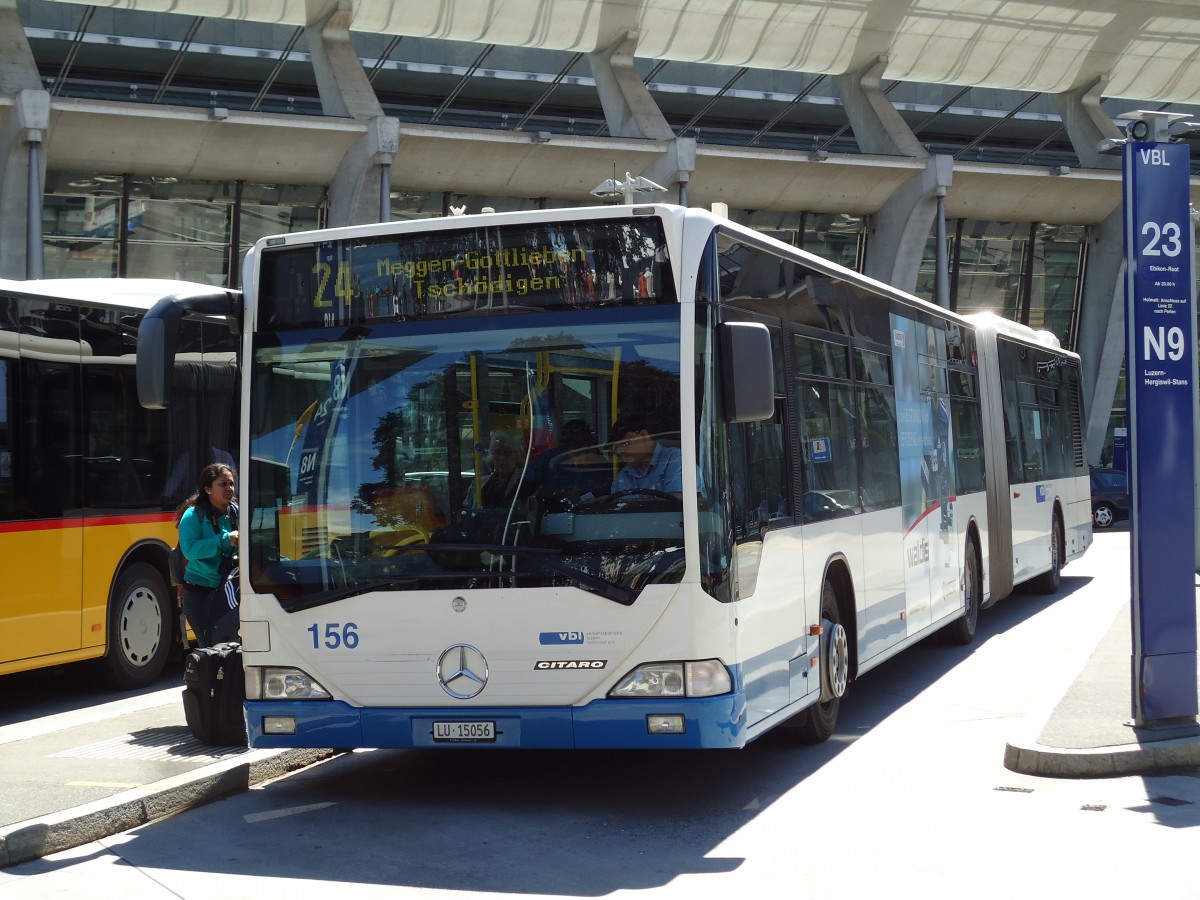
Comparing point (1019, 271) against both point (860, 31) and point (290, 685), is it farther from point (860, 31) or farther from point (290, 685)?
point (290, 685)

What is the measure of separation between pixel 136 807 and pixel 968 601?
8435 millimetres

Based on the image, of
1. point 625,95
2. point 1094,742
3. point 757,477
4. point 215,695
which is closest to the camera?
point 757,477

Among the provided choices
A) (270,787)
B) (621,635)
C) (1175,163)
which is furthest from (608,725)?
(1175,163)

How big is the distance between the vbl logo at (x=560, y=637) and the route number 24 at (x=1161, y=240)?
405 cm

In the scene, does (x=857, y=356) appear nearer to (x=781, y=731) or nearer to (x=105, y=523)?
(x=781, y=731)

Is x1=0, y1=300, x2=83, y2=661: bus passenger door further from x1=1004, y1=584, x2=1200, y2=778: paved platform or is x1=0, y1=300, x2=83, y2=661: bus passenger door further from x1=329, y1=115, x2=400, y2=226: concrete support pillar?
x1=329, y1=115, x2=400, y2=226: concrete support pillar

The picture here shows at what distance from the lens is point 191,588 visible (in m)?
9.29

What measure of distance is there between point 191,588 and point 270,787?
6.04 feet

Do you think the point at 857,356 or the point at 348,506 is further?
the point at 857,356

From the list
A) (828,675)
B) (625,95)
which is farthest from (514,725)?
A: (625,95)

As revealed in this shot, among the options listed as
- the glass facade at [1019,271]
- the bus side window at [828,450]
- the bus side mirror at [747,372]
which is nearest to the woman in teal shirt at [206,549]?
the bus side window at [828,450]

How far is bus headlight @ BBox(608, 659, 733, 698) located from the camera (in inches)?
261

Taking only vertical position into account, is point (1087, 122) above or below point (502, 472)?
above

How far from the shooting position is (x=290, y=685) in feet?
23.6
